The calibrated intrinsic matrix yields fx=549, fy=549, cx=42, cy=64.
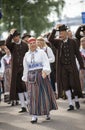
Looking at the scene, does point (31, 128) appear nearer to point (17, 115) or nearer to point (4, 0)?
point (17, 115)

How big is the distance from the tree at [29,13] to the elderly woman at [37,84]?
121ft

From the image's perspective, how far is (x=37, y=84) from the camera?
10.4 meters

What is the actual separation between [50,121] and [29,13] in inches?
1538

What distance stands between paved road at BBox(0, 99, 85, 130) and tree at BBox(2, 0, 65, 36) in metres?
35.2

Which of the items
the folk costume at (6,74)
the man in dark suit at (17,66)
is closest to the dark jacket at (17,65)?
the man in dark suit at (17,66)

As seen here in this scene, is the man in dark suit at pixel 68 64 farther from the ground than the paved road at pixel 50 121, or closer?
farther from the ground

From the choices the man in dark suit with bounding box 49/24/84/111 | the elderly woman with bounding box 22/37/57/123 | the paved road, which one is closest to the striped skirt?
the elderly woman with bounding box 22/37/57/123

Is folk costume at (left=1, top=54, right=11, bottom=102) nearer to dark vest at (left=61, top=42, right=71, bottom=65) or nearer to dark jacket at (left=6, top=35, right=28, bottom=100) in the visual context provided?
dark jacket at (left=6, top=35, right=28, bottom=100)

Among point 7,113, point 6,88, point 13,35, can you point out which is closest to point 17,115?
point 7,113

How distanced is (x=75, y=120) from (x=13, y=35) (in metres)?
2.55

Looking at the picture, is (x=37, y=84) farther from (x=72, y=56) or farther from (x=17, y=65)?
(x=17, y=65)

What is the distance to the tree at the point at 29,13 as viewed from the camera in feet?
156

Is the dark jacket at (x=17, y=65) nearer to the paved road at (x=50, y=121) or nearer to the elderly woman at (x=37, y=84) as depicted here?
the paved road at (x=50, y=121)

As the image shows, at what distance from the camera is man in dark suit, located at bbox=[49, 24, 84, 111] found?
11883 millimetres
